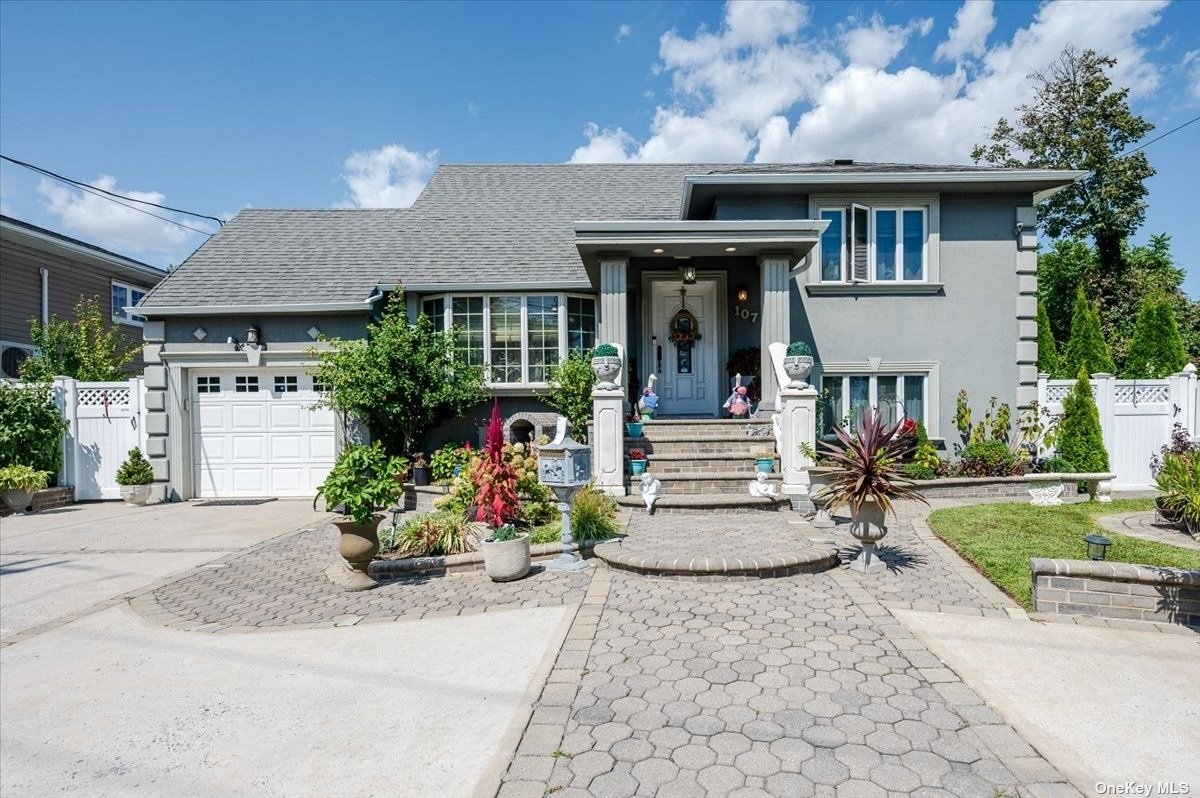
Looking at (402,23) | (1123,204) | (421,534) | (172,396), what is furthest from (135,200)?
(1123,204)

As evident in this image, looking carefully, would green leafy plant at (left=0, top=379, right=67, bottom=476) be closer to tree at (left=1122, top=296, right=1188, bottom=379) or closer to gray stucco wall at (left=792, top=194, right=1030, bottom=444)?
gray stucco wall at (left=792, top=194, right=1030, bottom=444)

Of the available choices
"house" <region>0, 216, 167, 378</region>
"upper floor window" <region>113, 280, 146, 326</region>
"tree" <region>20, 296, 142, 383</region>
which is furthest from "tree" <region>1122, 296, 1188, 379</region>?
"upper floor window" <region>113, 280, 146, 326</region>

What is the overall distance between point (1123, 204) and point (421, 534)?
84.6 feet

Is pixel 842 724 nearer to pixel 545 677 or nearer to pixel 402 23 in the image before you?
pixel 545 677

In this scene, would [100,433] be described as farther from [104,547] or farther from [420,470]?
[420,470]

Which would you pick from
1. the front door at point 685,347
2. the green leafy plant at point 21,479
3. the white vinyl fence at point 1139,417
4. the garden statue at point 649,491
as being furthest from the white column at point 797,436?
the green leafy plant at point 21,479

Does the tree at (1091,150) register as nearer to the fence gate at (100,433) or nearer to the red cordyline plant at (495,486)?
the red cordyline plant at (495,486)

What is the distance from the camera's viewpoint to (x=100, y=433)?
1114cm

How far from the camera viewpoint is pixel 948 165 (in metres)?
11.5

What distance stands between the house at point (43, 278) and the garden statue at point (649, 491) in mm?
14949

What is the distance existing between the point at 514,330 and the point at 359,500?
6.43 m

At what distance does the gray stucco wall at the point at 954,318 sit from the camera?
10.9 m

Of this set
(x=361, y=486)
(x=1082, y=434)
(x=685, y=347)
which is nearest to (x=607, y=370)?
(x=685, y=347)

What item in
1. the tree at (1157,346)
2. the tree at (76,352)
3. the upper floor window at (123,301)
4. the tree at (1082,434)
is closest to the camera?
the tree at (1082,434)
